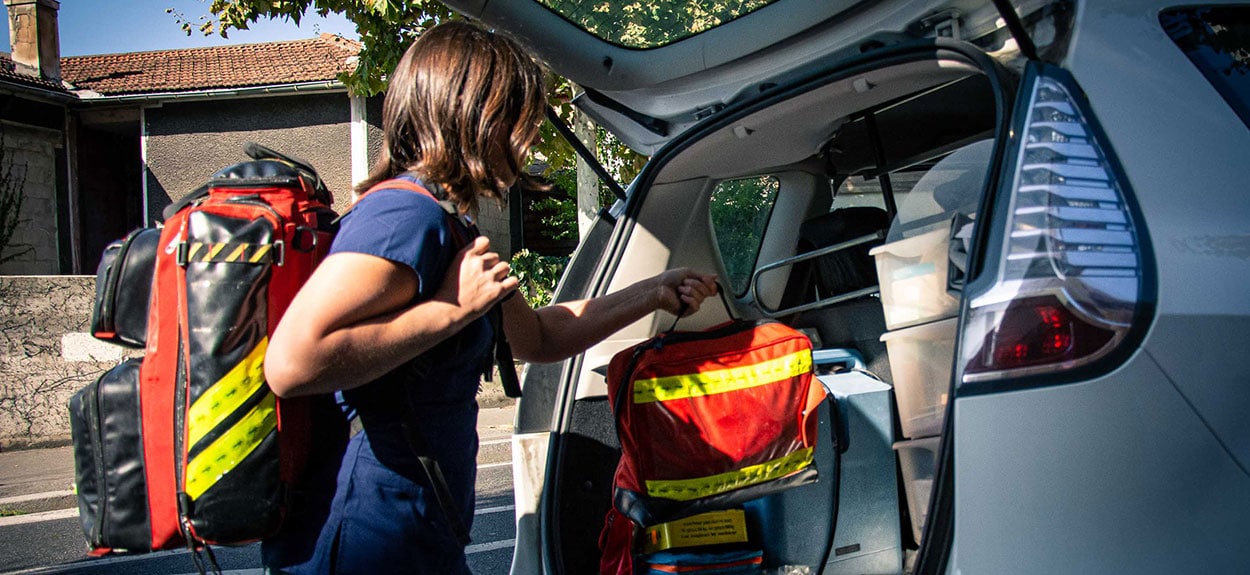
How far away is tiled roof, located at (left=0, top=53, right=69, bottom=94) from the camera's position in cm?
1644

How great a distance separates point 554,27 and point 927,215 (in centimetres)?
125

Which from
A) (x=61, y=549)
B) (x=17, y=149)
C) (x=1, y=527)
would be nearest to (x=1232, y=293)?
(x=61, y=549)

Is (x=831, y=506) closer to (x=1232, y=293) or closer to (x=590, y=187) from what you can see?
(x=1232, y=293)

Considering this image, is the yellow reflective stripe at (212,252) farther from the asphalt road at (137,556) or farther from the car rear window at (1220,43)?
the asphalt road at (137,556)

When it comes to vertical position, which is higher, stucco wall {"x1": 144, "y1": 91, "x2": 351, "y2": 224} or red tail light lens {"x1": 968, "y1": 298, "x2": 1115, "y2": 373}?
red tail light lens {"x1": 968, "y1": 298, "x2": 1115, "y2": 373}

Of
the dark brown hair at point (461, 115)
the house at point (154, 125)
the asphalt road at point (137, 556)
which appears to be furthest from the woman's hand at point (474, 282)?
the house at point (154, 125)

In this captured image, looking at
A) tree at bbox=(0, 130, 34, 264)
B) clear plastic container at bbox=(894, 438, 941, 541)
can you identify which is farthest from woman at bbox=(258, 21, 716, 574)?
tree at bbox=(0, 130, 34, 264)

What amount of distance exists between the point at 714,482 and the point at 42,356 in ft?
30.1

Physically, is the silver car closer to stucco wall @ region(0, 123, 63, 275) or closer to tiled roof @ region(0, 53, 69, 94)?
tiled roof @ region(0, 53, 69, 94)

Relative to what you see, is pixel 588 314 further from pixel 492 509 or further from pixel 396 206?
pixel 492 509

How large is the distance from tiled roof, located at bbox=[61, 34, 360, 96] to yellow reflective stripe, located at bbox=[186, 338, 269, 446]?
1574cm

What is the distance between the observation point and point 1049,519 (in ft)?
4.84

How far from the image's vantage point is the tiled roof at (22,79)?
647 inches

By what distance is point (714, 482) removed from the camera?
239 cm
